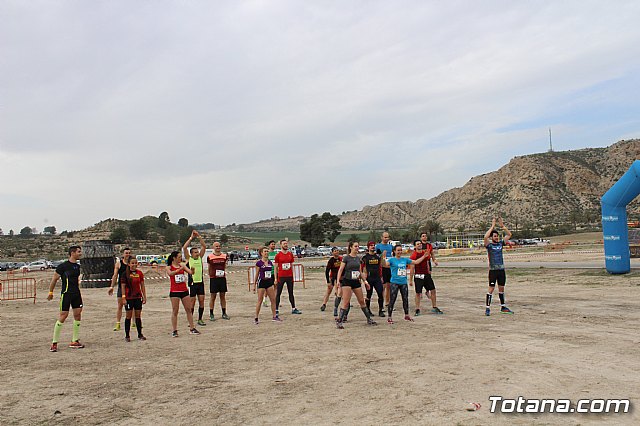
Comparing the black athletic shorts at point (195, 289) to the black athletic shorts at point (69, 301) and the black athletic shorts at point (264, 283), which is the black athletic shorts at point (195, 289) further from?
the black athletic shorts at point (69, 301)

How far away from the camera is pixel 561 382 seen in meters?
6.36

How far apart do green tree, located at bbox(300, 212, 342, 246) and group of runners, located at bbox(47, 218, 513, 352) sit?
254 ft

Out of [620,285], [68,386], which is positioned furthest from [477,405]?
[620,285]

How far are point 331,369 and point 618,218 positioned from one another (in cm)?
1692

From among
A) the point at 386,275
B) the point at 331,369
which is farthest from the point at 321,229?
the point at 331,369

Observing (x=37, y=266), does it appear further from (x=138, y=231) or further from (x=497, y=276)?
(x=497, y=276)

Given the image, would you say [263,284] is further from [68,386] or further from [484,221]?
[484,221]

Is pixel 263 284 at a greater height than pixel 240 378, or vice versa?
pixel 263 284

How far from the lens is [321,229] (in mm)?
91312

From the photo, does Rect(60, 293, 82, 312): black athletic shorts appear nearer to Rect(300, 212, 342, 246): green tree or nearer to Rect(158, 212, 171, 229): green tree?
Rect(300, 212, 342, 246): green tree

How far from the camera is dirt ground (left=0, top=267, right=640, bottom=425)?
5785 mm

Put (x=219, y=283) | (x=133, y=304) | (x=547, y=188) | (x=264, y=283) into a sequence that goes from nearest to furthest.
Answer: (x=133, y=304)
(x=264, y=283)
(x=219, y=283)
(x=547, y=188)

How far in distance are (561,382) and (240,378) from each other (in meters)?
4.27

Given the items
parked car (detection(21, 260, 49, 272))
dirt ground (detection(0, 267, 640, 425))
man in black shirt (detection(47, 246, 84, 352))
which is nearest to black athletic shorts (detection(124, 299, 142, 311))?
dirt ground (detection(0, 267, 640, 425))
